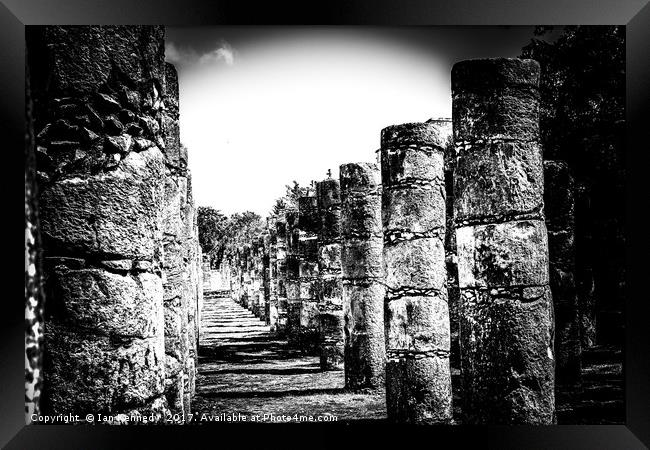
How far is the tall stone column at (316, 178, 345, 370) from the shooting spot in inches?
448

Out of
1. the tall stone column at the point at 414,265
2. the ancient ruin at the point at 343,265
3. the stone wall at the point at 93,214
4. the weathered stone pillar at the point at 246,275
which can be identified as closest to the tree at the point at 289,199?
the ancient ruin at the point at 343,265

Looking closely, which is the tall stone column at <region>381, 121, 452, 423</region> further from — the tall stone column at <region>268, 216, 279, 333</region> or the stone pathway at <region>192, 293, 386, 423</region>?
the tall stone column at <region>268, 216, 279, 333</region>

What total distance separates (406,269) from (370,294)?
2064 millimetres

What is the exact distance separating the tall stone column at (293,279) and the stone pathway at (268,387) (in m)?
0.44

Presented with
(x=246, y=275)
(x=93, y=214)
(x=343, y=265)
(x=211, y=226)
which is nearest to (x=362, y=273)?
(x=343, y=265)

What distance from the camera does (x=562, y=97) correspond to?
960 cm

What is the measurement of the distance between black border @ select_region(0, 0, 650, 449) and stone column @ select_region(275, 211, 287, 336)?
38.1 feet

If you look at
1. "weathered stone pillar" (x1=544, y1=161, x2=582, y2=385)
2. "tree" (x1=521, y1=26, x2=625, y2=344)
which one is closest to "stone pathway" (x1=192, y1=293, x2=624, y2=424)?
"weathered stone pillar" (x1=544, y1=161, x2=582, y2=385)

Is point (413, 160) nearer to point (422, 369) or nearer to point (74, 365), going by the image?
point (422, 369)

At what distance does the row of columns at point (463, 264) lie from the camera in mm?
5535

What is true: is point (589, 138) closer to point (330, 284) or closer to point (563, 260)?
point (563, 260)
